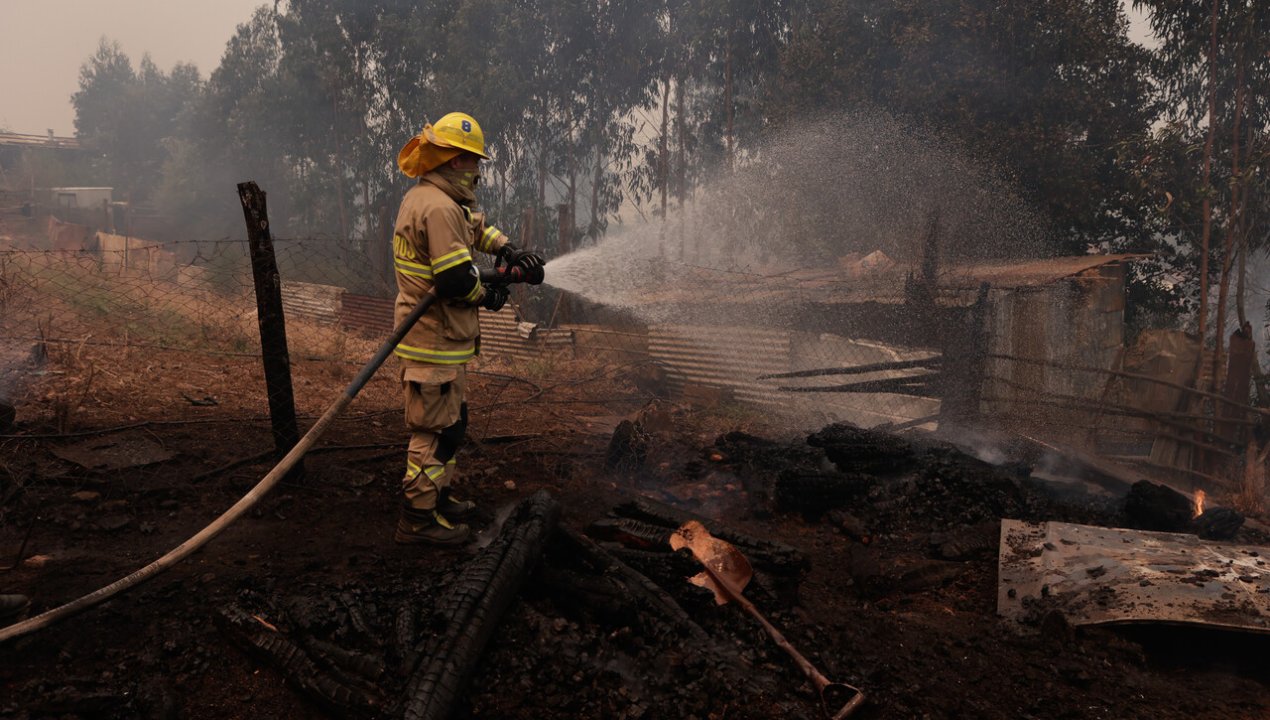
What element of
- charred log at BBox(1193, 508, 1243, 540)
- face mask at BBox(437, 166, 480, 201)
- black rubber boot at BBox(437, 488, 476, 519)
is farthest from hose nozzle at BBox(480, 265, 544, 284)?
charred log at BBox(1193, 508, 1243, 540)

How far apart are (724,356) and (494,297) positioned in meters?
7.68

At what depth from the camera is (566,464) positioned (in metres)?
6.19

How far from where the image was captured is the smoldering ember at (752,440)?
10.1ft

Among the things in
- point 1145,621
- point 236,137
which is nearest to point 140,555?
point 1145,621

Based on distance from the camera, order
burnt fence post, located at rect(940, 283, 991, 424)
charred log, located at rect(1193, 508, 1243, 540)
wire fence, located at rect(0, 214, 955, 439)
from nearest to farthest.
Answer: charred log, located at rect(1193, 508, 1243, 540) → burnt fence post, located at rect(940, 283, 991, 424) → wire fence, located at rect(0, 214, 955, 439)

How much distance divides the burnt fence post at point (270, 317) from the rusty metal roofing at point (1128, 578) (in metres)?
4.32

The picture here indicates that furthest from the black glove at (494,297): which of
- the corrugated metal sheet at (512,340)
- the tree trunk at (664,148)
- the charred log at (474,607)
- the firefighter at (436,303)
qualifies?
the tree trunk at (664,148)

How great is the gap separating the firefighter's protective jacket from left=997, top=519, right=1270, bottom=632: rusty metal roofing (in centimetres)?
325

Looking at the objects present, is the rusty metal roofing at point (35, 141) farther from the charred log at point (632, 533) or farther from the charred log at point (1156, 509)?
the charred log at point (1156, 509)

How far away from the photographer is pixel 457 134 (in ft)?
13.2

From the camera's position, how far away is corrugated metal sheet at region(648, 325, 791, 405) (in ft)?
36.8

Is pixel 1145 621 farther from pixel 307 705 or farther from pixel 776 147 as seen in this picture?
pixel 776 147

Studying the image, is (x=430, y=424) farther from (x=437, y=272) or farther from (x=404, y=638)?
(x=404, y=638)

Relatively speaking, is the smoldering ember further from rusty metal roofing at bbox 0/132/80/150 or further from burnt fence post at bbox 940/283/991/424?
rusty metal roofing at bbox 0/132/80/150
